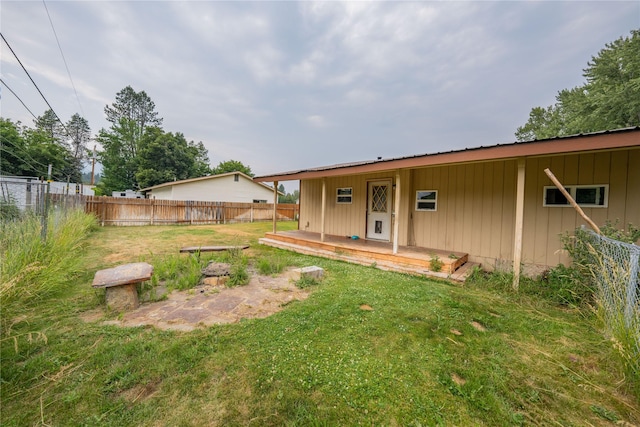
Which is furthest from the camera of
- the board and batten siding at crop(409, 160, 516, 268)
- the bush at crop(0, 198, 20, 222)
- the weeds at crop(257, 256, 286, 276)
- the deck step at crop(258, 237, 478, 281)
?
the board and batten siding at crop(409, 160, 516, 268)

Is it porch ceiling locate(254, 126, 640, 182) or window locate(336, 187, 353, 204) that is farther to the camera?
window locate(336, 187, 353, 204)

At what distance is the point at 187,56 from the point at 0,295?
13103 millimetres

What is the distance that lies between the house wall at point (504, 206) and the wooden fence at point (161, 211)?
5534 mm

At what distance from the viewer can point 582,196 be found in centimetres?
415

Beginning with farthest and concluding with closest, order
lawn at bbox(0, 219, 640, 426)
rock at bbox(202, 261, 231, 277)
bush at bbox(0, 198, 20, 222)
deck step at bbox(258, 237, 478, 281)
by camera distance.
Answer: deck step at bbox(258, 237, 478, 281) < rock at bbox(202, 261, 231, 277) < bush at bbox(0, 198, 20, 222) < lawn at bbox(0, 219, 640, 426)

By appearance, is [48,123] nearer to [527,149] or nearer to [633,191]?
[527,149]

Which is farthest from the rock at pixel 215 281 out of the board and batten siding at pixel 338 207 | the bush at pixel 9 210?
the board and batten siding at pixel 338 207

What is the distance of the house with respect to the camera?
3.79 m

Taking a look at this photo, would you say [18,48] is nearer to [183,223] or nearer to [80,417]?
[80,417]

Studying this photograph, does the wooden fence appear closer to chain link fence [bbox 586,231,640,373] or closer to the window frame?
the window frame

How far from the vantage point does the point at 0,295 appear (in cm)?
218

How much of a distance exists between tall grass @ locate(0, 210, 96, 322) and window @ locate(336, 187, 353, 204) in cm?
643

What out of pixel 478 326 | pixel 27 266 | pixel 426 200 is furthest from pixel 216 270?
pixel 426 200

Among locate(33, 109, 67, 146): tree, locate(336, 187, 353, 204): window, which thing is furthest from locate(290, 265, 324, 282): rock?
locate(33, 109, 67, 146): tree
